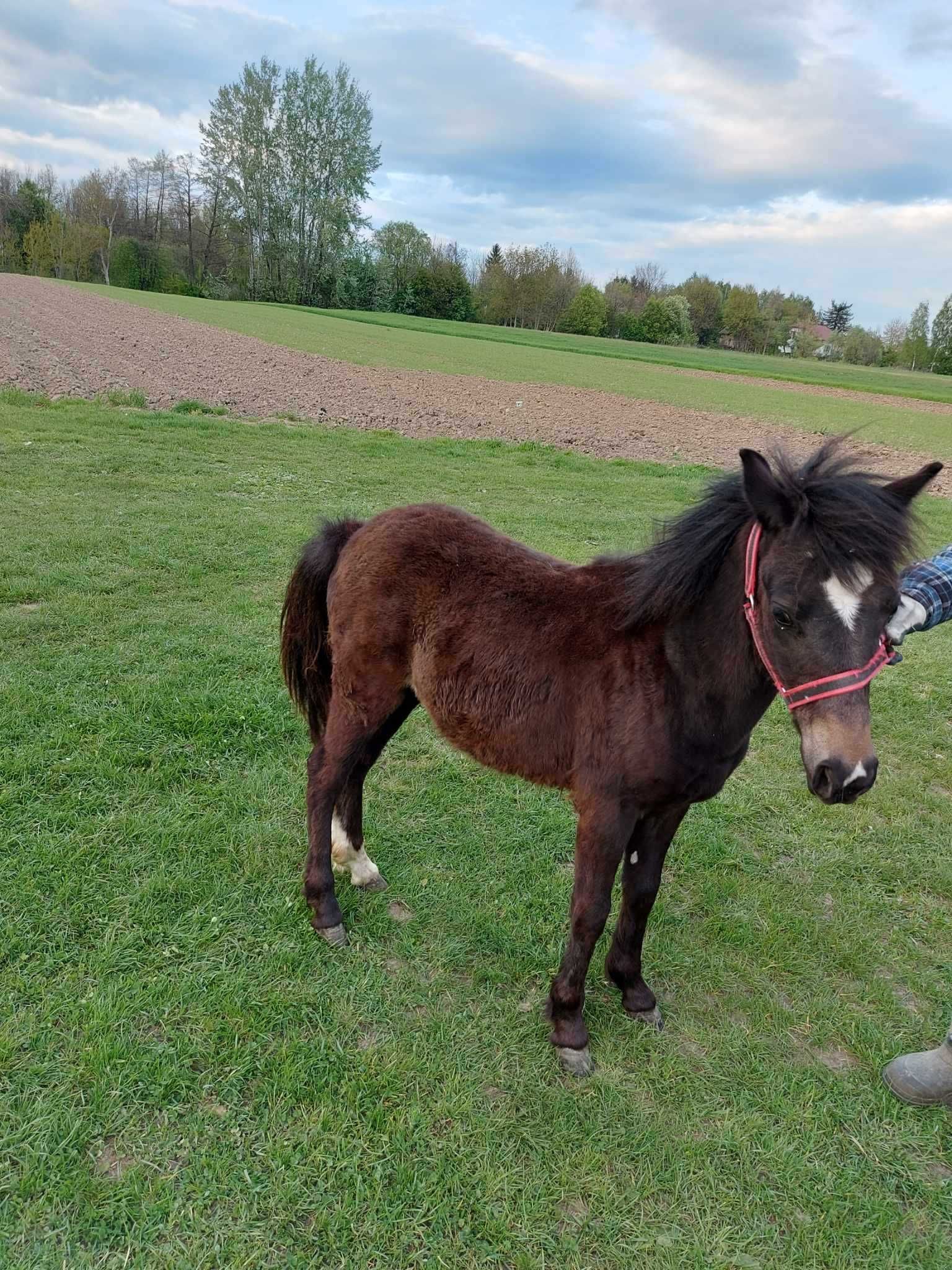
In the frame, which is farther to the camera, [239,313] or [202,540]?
[239,313]

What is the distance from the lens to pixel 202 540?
785 cm

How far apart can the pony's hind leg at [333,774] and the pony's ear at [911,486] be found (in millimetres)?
2124

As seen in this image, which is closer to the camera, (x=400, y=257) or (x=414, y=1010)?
(x=414, y=1010)

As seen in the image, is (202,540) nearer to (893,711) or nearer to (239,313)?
(893,711)

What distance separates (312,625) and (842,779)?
8.51 ft

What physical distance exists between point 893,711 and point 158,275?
88695mm

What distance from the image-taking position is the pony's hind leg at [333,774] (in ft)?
10.9

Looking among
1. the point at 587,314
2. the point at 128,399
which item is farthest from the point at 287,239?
the point at 128,399

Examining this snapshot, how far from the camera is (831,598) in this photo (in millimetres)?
2107

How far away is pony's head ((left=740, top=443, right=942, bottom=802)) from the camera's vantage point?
208cm

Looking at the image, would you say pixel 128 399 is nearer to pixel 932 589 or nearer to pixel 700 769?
pixel 700 769

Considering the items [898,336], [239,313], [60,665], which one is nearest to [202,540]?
[60,665]

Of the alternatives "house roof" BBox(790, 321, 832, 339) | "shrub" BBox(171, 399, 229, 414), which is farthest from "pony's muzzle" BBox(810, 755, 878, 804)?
Answer: "house roof" BBox(790, 321, 832, 339)

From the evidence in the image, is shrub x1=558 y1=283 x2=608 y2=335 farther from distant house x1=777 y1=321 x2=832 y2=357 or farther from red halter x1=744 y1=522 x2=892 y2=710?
red halter x1=744 y1=522 x2=892 y2=710
